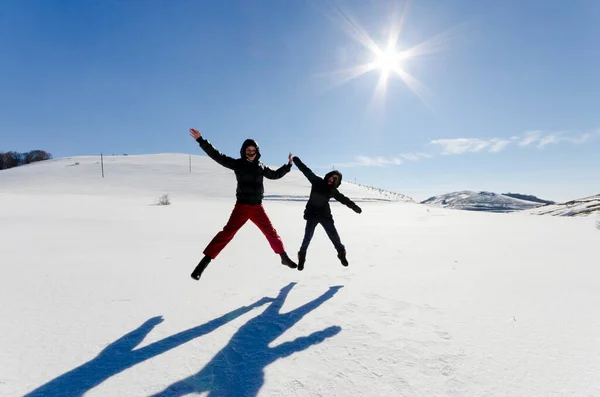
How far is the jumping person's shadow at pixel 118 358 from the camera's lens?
1.78 metres

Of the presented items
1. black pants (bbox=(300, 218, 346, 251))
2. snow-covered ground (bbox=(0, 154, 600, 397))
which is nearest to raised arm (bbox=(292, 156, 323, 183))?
black pants (bbox=(300, 218, 346, 251))

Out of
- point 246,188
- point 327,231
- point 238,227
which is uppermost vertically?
point 246,188

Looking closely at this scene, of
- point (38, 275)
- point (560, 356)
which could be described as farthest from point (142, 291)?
point (560, 356)

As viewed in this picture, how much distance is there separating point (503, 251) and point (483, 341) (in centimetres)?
479

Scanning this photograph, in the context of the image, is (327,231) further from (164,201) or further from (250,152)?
(164,201)

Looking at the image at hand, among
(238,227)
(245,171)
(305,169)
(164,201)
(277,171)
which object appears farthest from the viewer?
(164,201)

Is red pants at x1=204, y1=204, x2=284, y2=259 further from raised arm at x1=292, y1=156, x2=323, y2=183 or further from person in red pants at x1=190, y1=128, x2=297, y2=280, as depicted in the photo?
raised arm at x1=292, y1=156, x2=323, y2=183

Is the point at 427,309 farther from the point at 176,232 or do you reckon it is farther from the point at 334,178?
the point at 176,232

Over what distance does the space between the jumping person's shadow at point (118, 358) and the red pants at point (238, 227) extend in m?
1.24

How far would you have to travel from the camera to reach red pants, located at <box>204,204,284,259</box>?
3.98 m

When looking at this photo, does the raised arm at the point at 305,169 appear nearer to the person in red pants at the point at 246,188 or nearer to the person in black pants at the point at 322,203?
the person in black pants at the point at 322,203

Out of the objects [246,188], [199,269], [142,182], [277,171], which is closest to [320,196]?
[277,171]

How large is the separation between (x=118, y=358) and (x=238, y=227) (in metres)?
2.18

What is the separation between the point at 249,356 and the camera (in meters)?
2.17
